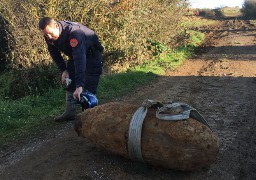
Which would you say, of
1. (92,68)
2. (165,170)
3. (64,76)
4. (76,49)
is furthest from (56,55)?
(165,170)

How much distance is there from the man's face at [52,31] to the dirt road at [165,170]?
5.02 ft

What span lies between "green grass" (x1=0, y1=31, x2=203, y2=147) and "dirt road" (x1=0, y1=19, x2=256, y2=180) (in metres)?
0.42

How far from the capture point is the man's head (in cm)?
446

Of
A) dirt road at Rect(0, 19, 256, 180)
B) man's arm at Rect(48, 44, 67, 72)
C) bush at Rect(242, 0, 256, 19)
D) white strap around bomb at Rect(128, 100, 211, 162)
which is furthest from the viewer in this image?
bush at Rect(242, 0, 256, 19)

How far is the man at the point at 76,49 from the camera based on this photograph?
4480 millimetres

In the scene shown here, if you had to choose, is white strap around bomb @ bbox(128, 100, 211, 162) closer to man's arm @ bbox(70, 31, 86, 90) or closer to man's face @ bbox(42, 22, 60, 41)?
man's arm @ bbox(70, 31, 86, 90)

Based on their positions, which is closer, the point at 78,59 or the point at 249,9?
the point at 78,59

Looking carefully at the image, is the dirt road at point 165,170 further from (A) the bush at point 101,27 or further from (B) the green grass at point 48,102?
(A) the bush at point 101,27

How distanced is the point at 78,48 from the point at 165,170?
199cm

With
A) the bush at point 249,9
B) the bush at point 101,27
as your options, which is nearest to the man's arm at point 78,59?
the bush at point 101,27

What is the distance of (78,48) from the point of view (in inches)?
177

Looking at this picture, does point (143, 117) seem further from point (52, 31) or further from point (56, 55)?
point (56, 55)

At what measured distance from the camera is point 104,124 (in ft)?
12.8

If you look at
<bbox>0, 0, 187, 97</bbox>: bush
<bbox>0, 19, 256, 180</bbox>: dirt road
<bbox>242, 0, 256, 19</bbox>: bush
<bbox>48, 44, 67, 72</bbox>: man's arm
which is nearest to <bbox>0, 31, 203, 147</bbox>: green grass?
<bbox>0, 19, 256, 180</bbox>: dirt road
